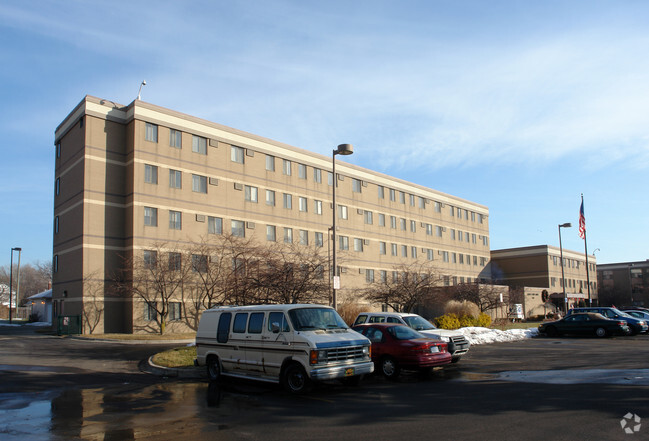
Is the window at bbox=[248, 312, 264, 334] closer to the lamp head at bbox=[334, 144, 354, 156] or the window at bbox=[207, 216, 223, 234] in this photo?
the lamp head at bbox=[334, 144, 354, 156]

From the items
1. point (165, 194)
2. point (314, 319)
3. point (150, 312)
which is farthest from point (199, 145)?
point (314, 319)

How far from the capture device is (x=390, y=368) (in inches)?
574

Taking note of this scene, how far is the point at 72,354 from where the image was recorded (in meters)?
22.0

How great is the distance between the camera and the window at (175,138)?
133 ft

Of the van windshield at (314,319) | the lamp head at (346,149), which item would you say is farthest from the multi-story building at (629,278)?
the van windshield at (314,319)

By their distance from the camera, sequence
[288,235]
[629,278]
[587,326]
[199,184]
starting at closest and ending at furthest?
1. [587,326]
2. [199,184]
3. [288,235]
4. [629,278]

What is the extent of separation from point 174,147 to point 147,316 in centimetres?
1266

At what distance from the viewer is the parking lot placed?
8.20 meters

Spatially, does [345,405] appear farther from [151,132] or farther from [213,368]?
[151,132]

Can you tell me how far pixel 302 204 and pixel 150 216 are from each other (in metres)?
15.6

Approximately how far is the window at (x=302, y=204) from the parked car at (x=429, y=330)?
3031cm

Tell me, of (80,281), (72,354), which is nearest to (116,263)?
(80,281)

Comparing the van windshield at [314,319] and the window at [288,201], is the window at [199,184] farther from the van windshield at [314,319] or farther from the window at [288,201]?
the van windshield at [314,319]

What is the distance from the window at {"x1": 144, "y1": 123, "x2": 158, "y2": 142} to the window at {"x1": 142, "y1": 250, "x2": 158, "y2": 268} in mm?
8221
